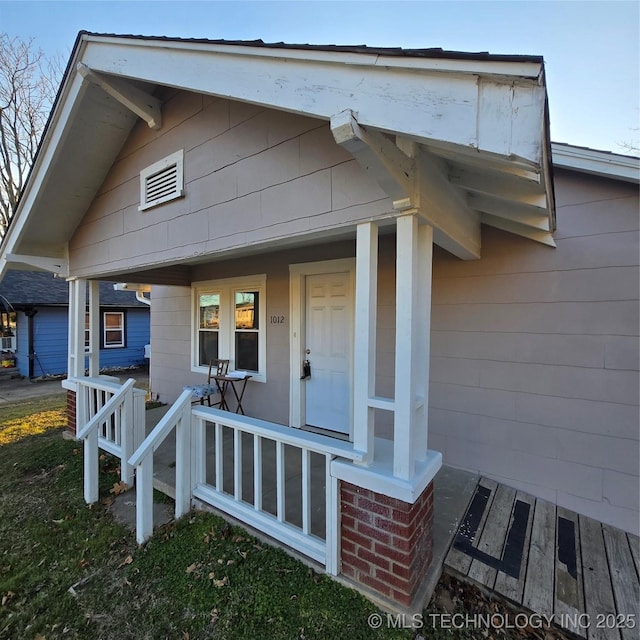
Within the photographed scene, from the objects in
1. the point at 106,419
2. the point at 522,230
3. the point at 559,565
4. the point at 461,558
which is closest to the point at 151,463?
the point at 106,419

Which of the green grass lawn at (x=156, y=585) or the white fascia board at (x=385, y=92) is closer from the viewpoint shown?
the white fascia board at (x=385, y=92)

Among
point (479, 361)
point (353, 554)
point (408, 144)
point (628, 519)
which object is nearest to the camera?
point (408, 144)

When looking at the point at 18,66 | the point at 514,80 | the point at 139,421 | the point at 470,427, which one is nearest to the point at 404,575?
the point at 470,427

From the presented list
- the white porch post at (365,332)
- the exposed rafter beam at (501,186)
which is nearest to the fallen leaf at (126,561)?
the white porch post at (365,332)

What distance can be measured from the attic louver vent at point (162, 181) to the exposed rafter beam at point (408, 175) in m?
2.19

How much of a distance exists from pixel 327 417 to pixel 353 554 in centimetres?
221

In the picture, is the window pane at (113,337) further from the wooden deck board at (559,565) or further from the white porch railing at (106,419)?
the wooden deck board at (559,565)

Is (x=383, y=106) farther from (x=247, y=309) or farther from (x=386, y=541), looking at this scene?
(x=247, y=309)

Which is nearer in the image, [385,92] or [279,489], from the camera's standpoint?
[385,92]

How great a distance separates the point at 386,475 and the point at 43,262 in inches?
207

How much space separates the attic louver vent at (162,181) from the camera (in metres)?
3.20

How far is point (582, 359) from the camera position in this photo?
2.86 metres

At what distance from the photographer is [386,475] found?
1959 mm

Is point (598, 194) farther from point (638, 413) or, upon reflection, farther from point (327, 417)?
point (327, 417)
